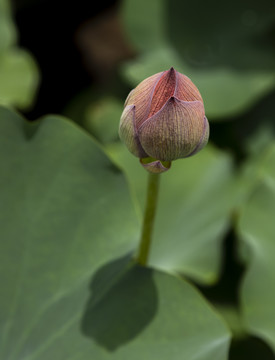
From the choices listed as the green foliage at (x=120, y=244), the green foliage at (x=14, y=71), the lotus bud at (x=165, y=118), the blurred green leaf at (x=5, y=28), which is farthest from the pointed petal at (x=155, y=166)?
the blurred green leaf at (x=5, y=28)

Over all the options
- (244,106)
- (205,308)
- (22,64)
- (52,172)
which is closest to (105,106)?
(22,64)

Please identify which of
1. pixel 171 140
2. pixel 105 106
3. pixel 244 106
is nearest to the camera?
pixel 171 140

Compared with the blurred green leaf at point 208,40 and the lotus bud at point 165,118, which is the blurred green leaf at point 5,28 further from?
the lotus bud at point 165,118

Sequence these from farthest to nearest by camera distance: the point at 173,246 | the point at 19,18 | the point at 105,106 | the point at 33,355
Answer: the point at 19,18 < the point at 105,106 < the point at 173,246 < the point at 33,355

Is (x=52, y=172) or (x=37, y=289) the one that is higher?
(x=52, y=172)

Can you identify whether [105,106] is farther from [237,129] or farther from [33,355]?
[33,355]

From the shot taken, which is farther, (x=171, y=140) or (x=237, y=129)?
(x=237, y=129)
